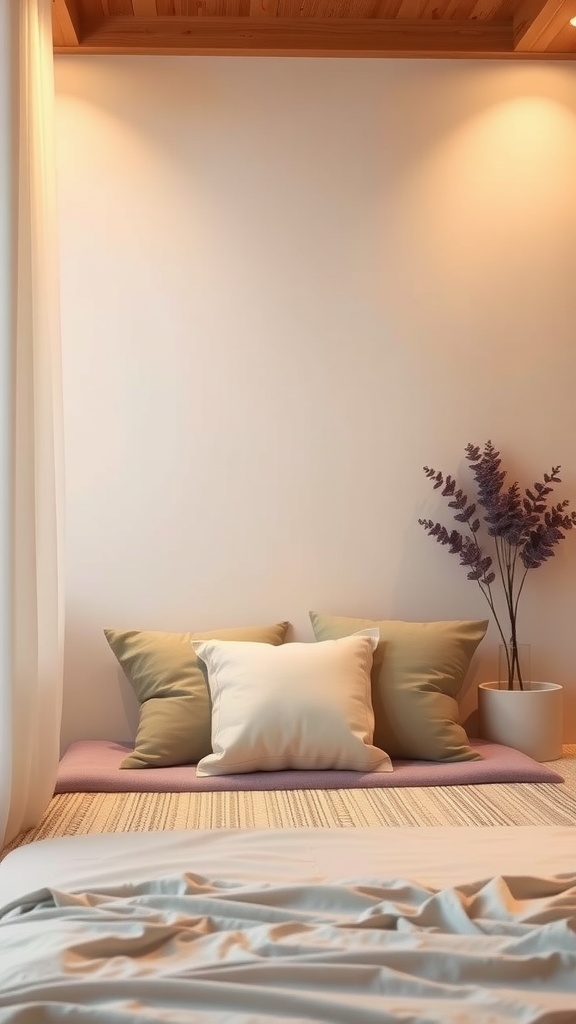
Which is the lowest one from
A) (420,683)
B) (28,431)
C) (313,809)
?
(313,809)

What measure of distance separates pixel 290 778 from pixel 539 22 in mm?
2523

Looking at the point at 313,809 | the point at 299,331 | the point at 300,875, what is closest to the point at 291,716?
the point at 313,809

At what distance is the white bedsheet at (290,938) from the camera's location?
1.43 m

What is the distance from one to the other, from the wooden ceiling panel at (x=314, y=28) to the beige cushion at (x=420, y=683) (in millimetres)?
1959

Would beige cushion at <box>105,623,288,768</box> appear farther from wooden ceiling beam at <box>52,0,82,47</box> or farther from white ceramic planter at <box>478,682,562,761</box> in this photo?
wooden ceiling beam at <box>52,0,82,47</box>

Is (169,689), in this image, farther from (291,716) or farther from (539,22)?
(539,22)

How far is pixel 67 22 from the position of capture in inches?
138

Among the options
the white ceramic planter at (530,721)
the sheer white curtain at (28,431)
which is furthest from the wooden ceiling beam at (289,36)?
the white ceramic planter at (530,721)

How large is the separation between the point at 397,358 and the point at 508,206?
671 mm

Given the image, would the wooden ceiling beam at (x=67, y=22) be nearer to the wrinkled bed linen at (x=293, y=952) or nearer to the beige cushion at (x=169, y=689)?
the beige cushion at (x=169, y=689)

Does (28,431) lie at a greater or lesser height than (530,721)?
greater

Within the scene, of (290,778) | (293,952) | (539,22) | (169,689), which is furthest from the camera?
(539,22)

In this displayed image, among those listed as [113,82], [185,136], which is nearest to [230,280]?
[185,136]

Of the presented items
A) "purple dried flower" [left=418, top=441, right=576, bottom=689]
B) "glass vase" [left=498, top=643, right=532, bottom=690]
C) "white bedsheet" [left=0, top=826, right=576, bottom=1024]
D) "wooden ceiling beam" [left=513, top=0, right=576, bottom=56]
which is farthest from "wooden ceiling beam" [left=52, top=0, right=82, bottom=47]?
"white bedsheet" [left=0, top=826, right=576, bottom=1024]
